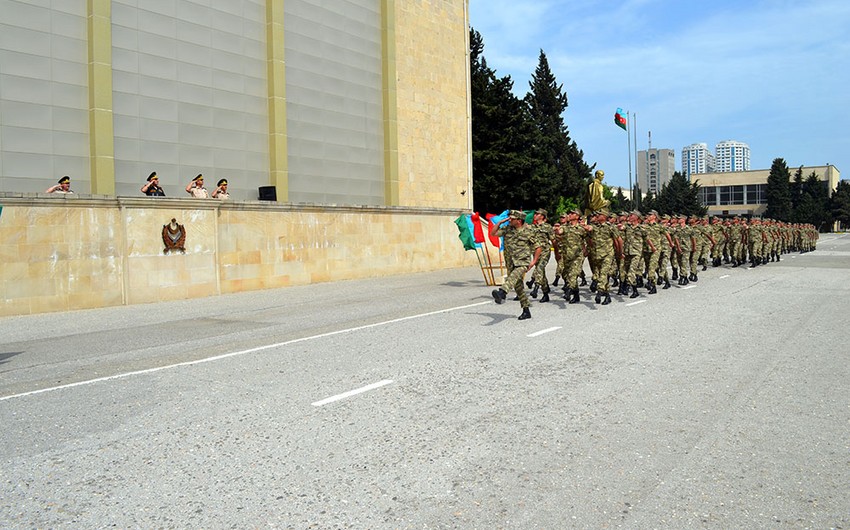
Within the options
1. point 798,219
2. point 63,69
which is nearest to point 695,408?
point 63,69

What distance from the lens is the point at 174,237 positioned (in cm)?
1661

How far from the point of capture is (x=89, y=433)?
5.09 metres

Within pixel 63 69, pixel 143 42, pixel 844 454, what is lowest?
pixel 844 454

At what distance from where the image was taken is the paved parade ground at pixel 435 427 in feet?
12.0

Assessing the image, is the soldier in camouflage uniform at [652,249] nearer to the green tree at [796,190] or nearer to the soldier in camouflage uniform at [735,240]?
the soldier in camouflage uniform at [735,240]

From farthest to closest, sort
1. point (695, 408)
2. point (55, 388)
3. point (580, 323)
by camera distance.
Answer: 1. point (580, 323)
2. point (55, 388)
3. point (695, 408)

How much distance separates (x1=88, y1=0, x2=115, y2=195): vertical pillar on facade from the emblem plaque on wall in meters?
2.76

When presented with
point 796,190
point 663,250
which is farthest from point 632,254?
point 796,190

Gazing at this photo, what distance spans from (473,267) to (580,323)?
17.7 metres

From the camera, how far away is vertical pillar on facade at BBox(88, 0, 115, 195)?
1775 cm

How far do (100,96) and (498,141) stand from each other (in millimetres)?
25383

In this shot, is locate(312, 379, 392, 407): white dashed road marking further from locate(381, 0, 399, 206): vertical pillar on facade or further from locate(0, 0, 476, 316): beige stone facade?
locate(381, 0, 399, 206): vertical pillar on facade

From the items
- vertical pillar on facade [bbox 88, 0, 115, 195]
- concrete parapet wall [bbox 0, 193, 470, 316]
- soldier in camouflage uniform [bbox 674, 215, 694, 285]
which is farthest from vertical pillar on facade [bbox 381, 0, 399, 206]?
soldier in camouflage uniform [bbox 674, 215, 694, 285]

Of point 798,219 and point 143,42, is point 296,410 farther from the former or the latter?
point 798,219
